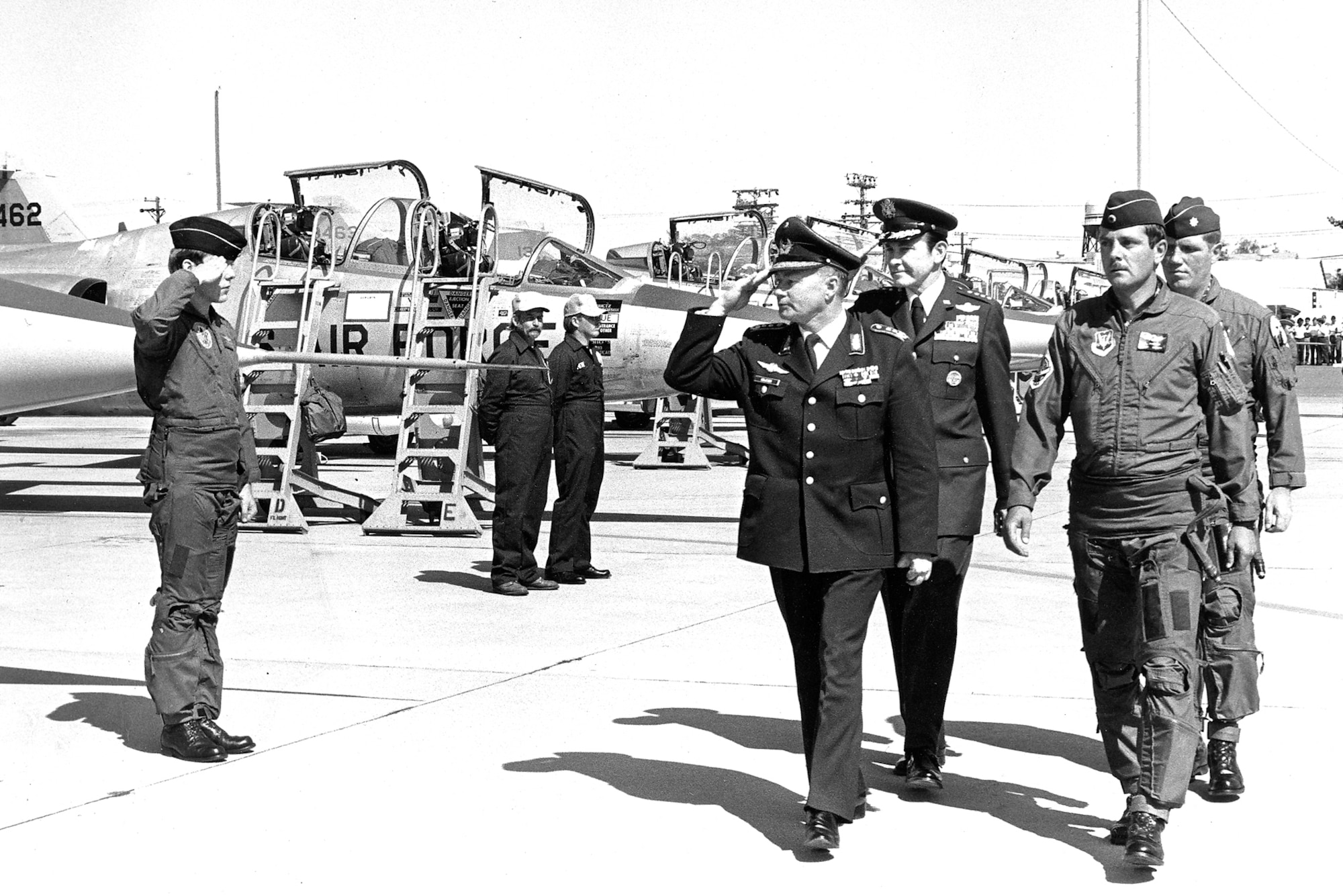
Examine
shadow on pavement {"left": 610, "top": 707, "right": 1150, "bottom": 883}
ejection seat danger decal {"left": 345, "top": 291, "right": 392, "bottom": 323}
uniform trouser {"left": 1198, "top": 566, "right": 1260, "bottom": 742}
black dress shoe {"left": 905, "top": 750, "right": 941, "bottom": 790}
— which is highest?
ejection seat danger decal {"left": 345, "top": 291, "right": 392, "bottom": 323}

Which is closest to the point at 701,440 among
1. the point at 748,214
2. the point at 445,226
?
the point at 748,214

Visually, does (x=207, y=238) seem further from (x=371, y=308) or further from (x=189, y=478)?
(x=371, y=308)

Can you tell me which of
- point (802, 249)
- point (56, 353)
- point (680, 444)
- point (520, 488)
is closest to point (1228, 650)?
point (802, 249)

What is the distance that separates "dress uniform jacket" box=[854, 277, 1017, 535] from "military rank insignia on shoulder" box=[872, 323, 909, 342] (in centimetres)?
59

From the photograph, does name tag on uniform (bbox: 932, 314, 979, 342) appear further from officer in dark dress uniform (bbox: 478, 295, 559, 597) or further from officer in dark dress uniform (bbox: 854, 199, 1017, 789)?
officer in dark dress uniform (bbox: 478, 295, 559, 597)

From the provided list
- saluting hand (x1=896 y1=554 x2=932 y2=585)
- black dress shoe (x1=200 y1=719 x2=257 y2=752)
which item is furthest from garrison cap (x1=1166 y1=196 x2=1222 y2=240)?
black dress shoe (x1=200 y1=719 x2=257 y2=752)

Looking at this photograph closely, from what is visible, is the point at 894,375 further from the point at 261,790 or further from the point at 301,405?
the point at 301,405

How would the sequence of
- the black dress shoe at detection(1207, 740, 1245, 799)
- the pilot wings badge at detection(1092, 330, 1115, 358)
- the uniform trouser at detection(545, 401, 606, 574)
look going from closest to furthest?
1. the pilot wings badge at detection(1092, 330, 1115, 358)
2. the black dress shoe at detection(1207, 740, 1245, 799)
3. the uniform trouser at detection(545, 401, 606, 574)

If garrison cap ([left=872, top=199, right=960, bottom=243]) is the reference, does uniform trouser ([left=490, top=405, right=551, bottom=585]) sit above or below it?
below

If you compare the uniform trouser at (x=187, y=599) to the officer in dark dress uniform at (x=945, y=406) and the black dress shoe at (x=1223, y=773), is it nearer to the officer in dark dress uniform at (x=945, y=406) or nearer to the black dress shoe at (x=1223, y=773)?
the officer in dark dress uniform at (x=945, y=406)

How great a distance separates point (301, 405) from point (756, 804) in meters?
8.01

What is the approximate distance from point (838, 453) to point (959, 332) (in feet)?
3.46

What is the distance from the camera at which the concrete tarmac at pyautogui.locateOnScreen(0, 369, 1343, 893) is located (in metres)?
3.95

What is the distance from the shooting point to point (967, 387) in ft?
16.8
